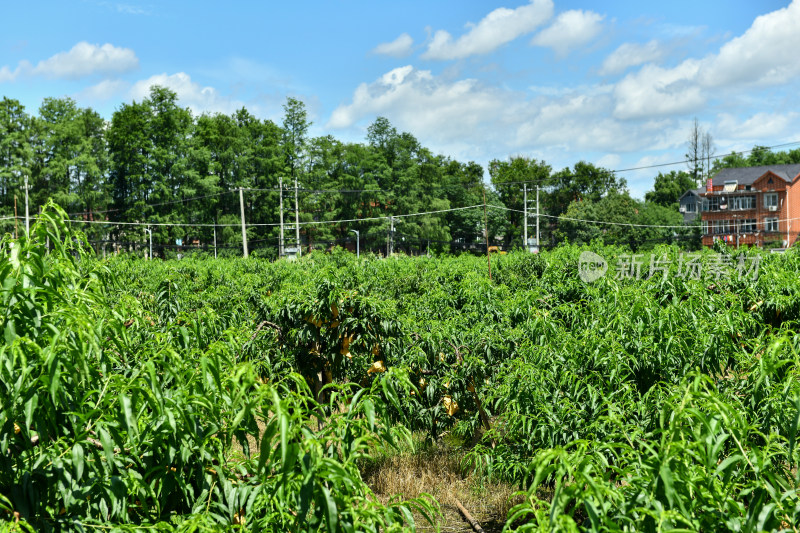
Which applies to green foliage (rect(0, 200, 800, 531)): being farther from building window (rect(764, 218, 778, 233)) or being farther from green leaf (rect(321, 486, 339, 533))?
building window (rect(764, 218, 778, 233))

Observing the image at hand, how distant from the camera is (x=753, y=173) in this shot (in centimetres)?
6381

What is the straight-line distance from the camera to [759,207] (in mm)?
62594

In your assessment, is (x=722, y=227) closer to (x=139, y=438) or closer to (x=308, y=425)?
(x=308, y=425)

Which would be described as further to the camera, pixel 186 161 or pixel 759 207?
pixel 759 207

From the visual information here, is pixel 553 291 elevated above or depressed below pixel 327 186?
below

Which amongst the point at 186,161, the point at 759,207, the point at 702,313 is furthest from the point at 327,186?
the point at 702,313

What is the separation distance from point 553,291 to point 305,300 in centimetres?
351

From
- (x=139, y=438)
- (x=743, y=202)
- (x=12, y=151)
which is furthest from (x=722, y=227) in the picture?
(x=139, y=438)

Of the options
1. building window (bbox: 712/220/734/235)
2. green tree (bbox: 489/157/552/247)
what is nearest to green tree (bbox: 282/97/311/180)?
A: green tree (bbox: 489/157/552/247)

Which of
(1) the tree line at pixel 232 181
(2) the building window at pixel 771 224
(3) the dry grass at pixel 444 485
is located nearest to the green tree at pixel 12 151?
(1) the tree line at pixel 232 181

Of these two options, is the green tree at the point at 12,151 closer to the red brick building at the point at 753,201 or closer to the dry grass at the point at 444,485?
the dry grass at the point at 444,485

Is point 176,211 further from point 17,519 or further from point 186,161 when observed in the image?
point 17,519

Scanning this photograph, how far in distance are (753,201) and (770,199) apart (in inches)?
57.1

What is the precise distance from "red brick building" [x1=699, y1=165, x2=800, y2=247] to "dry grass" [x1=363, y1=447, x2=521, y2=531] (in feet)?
199
